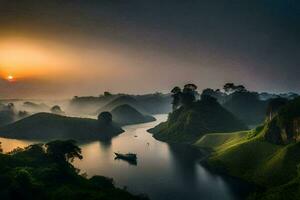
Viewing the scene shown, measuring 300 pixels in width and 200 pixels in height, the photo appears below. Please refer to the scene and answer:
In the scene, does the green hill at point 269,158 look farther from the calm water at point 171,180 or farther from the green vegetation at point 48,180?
the green vegetation at point 48,180

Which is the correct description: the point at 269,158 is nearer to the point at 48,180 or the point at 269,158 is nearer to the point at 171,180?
the point at 171,180

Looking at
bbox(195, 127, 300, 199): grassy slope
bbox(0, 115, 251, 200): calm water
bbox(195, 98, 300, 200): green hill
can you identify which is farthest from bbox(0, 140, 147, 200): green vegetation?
bbox(195, 98, 300, 200): green hill

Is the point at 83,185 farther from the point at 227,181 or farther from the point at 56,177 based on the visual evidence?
the point at 227,181

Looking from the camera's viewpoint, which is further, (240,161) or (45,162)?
(240,161)

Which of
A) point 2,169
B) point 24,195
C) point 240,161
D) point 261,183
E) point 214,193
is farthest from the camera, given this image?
point 240,161

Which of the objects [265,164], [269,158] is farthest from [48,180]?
[269,158]

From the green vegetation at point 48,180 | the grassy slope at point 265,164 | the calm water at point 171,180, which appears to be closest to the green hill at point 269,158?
the grassy slope at point 265,164

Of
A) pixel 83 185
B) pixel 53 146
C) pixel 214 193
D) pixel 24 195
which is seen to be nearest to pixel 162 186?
pixel 214 193
